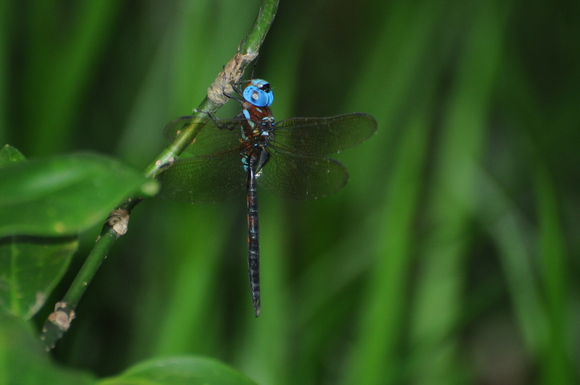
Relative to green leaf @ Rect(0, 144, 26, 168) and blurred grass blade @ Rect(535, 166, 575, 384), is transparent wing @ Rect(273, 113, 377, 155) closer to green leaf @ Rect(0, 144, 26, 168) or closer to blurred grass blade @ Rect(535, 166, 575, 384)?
blurred grass blade @ Rect(535, 166, 575, 384)

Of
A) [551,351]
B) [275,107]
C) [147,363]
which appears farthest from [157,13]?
[147,363]

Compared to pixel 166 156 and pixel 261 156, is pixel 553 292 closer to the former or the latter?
pixel 261 156

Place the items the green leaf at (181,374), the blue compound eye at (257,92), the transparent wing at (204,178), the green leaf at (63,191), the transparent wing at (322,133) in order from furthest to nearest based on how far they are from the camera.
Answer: the transparent wing at (322,133) → the blue compound eye at (257,92) → the transparent wing at (204,178) → the green leaf at (181,374) → the green leaf at (63,191)

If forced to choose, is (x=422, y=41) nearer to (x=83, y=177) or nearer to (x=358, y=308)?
(x=358, y=308)

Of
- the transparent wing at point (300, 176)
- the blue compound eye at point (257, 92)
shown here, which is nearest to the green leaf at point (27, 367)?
the blue compound eye at point (257, 92)

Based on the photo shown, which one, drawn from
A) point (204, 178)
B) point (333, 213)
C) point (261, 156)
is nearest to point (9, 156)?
point (204, 178)

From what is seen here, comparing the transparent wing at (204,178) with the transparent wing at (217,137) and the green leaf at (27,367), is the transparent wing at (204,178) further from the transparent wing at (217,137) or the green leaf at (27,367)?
the green leaf at (27,367)
